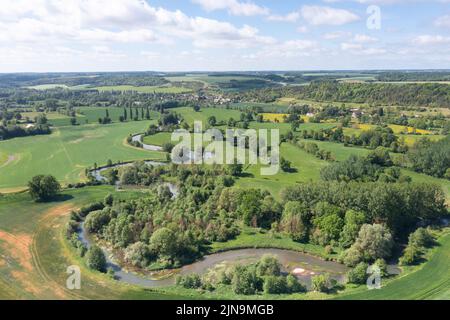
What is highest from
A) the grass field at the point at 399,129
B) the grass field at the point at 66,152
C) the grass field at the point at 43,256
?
the grass field at the point at 399,129

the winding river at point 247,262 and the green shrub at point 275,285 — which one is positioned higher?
the green shrub at point 275,285

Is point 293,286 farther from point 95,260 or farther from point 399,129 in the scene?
point 399,129

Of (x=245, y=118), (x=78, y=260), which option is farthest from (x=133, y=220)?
(x=245, y=118)

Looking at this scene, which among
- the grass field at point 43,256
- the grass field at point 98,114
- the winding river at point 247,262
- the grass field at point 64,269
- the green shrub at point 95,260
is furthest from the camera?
the grass field at point 98,114

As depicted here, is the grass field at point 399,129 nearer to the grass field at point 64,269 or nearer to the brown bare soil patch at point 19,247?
the grass field at point 64,269

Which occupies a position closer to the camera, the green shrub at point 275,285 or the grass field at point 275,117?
the green shrub at point 275,285

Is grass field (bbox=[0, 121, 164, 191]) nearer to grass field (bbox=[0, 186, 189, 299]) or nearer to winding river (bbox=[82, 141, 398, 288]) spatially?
grass field (bbox=[0, 186, 189, 299])

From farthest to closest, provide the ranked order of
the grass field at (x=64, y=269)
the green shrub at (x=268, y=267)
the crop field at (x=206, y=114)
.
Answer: the crop field at (x=206, y=114) < the green shrub at (x=268, y=267) < the grass field at (x=64, y=269)

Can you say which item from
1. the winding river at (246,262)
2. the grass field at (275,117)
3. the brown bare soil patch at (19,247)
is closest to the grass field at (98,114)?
the grass field at (275,117)

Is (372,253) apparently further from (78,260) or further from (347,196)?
(78,260)

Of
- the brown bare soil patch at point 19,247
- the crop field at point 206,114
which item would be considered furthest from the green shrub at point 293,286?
the crop field at point 206,114
